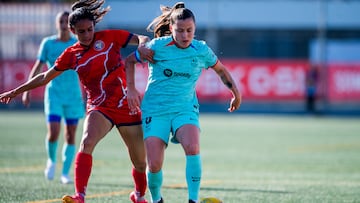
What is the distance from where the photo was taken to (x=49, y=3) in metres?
34.8

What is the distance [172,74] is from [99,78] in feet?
2.65

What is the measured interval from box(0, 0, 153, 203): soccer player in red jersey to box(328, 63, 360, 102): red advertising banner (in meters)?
25.0

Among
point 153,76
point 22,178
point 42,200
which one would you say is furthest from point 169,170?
point 153,76

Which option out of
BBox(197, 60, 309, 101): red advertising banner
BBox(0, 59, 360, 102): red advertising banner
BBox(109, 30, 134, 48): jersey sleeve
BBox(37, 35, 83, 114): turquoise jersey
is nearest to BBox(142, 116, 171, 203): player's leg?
BBox(109, 30, 134, 48): jersey sleeve

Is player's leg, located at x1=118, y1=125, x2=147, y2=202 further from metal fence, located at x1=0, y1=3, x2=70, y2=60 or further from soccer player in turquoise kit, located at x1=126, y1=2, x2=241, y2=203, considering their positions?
metal fence, located at x1=0, y1=3, x2=70, y2=60

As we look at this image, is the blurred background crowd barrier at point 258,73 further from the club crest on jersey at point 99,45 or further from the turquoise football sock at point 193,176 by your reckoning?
the turquoise football sock at point 193,176

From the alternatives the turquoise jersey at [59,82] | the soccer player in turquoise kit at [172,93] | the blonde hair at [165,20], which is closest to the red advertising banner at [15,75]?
the turquoise jersey at [59,82]

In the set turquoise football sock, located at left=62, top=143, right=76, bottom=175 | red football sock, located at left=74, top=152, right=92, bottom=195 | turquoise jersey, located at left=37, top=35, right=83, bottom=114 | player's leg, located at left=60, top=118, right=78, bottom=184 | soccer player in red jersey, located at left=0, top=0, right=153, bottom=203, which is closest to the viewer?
red football sock, located at left=74, top=152, right=92, bottom=195

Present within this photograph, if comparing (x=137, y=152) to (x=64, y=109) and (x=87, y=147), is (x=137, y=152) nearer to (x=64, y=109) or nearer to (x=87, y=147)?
(x=87, y=147)

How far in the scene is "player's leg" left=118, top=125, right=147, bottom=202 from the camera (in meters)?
8.50

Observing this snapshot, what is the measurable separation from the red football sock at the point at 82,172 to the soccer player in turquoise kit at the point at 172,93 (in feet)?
2.00

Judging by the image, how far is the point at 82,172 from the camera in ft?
26.9


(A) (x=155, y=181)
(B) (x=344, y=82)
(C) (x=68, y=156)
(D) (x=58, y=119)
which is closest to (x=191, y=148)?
(A) (x=155, y=181)

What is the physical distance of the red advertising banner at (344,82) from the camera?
32656 millimetres
